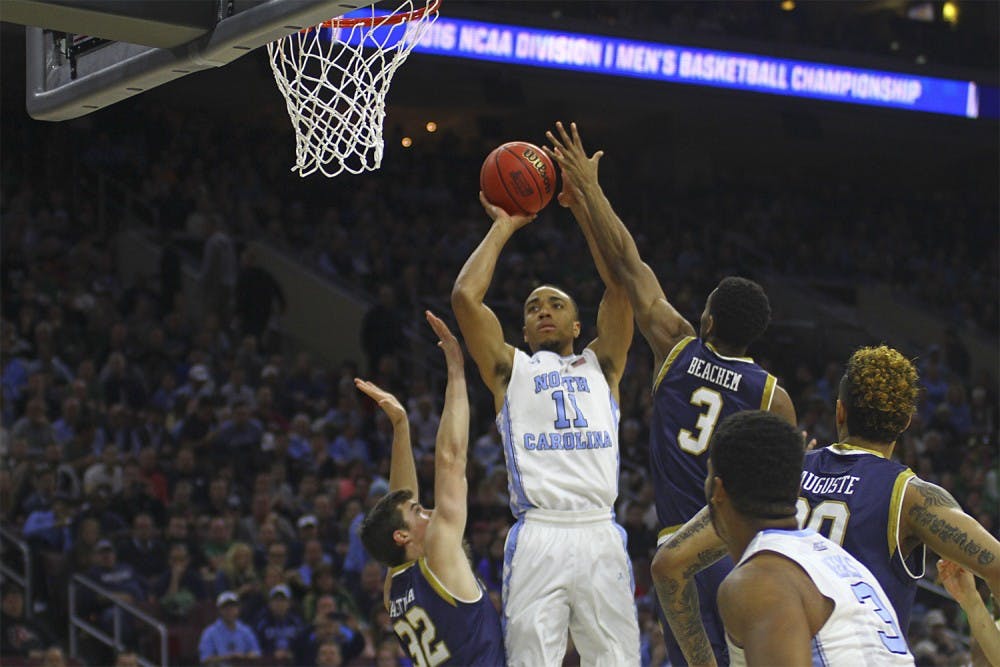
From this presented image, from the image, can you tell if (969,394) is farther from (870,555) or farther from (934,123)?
(870,555)

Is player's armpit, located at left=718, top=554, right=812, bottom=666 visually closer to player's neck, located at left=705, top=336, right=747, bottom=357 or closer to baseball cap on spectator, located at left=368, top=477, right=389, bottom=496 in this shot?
player's neck, located at left=705, top=336, right=747, bottom=357

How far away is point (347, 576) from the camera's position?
10.1m

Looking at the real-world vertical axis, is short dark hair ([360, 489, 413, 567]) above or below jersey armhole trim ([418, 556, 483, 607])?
above

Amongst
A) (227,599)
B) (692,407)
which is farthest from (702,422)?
(227,599)

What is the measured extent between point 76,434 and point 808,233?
12.2 meters

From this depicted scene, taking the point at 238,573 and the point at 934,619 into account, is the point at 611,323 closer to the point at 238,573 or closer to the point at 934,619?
the point at 238,573

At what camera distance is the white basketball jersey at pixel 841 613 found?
9.71ft

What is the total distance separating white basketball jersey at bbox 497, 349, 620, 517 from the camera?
5.13 meters

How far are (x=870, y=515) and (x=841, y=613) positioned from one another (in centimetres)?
103

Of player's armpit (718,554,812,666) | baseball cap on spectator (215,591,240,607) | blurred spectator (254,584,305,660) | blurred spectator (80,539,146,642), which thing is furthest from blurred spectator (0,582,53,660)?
player's armpit (718,554,812,666)

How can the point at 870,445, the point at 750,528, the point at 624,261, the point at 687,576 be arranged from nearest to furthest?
the point at 750,528 → the point at 870,445 → the point at 687,576 → the point at 624,261

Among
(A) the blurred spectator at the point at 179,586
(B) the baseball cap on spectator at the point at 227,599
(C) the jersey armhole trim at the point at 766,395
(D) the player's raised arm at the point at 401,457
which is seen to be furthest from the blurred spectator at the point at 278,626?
(C) the jersey armhole trim at the point at 766,395

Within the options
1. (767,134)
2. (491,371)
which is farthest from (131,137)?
(491,371)

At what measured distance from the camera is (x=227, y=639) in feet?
30.1
